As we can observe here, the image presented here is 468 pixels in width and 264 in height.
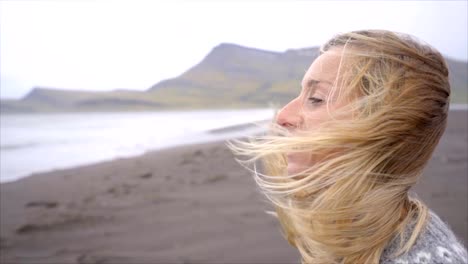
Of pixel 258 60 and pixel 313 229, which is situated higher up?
pixel 258 60

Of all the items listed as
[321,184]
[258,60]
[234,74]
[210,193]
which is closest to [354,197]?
[321,184]

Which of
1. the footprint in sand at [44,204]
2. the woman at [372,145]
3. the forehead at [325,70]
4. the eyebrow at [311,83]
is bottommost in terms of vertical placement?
the footprint in sand at [44,204]

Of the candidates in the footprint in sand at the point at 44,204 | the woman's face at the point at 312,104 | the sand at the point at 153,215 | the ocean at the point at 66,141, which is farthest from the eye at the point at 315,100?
the footprint in sand at the point at 44,204

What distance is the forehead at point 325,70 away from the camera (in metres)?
1.08

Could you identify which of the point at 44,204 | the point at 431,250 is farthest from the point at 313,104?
the point at 44,204

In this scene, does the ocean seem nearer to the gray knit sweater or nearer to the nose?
the nose

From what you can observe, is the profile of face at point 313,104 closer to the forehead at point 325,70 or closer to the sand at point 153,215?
the forehead at point 325,70

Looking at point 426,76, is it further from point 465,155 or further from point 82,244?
point 465,155

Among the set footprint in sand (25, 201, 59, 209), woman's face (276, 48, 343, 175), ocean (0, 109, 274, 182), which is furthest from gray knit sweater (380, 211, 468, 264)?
footprint in sand (25, 201, 59, 209)

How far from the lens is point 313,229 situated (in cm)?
114

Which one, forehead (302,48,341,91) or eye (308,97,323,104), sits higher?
forehead (302,48,341,91)

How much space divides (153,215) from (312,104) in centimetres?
323

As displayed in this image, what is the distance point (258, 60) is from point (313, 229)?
1960 millimetres

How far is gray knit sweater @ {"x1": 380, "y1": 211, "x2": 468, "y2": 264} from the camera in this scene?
0.93 meters
